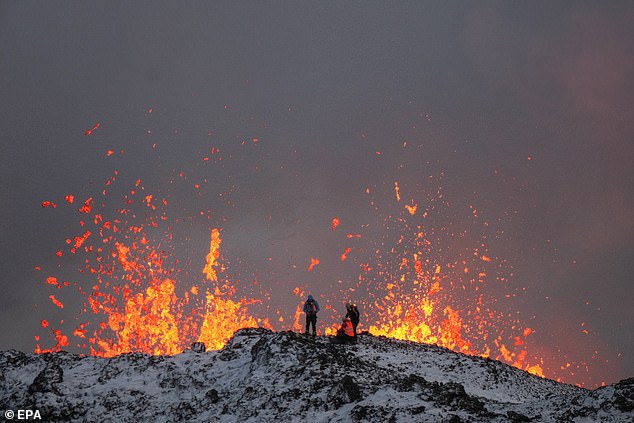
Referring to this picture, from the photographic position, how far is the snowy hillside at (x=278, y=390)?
625 inches

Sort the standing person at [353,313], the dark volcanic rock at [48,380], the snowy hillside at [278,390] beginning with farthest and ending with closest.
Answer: the standing person at [353,313] < the dark volcanic rock at [48,380] < the snowy hillside at [278,390]

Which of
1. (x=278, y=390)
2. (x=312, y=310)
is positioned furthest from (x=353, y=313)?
(x=278, y=390)

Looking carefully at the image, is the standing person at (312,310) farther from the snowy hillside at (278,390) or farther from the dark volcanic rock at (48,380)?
the dark volcanic rock at (48,380)

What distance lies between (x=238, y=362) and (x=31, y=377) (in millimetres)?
8137

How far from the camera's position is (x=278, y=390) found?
63.2 ft

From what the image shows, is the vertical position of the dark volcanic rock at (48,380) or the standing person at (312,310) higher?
the standing person at (312,310)

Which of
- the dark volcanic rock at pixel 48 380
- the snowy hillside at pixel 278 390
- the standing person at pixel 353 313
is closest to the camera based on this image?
the snowy hillside at pixel 278 390

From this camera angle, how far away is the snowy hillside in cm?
1588

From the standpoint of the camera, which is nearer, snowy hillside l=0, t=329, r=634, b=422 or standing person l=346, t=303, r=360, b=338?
snowy hillside l=0, t=329, r=634, b=422

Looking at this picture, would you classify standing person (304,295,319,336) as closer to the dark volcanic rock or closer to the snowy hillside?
the snowy hillside

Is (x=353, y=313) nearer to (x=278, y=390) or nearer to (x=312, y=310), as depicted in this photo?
(x=312, y=310)

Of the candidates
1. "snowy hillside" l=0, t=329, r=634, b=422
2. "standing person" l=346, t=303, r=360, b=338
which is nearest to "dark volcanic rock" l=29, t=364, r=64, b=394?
"snowy hillside" l=0, t=329, r=634, b=422

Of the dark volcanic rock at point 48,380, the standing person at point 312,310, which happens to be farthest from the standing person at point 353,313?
the dark volcanic rock at point 48,380

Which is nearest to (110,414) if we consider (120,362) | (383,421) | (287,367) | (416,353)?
(120,362)
